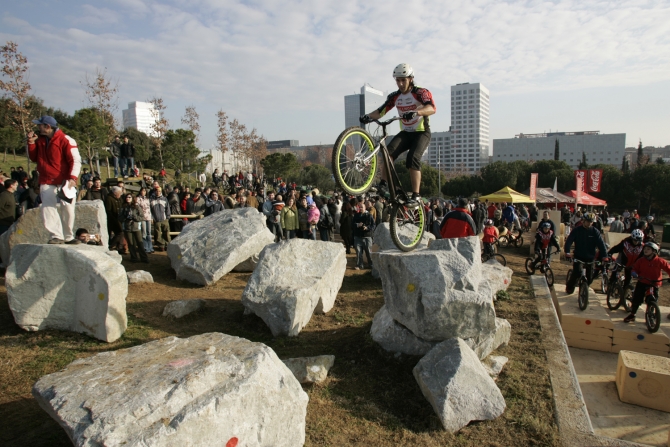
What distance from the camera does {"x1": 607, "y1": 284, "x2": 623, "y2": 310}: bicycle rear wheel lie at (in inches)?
418

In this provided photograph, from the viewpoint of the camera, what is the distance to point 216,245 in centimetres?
989

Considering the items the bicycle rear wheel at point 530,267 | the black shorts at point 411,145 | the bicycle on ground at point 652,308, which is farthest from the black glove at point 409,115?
the bicycle rear wheel at point 530,267

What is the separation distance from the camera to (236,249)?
9.79 meters

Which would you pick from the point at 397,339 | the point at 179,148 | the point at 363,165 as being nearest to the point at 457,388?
the point at 397,339

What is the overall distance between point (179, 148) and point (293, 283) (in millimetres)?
25408

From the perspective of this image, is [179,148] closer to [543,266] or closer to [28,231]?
[28,231]

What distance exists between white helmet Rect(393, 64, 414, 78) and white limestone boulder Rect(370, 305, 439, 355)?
384cm

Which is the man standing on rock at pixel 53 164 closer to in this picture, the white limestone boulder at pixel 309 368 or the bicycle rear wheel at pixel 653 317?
the white limestone boulder at pixel 309 368

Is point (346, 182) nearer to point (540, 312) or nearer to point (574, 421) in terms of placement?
point (574, 421)

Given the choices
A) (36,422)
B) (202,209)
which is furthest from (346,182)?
(202,209)

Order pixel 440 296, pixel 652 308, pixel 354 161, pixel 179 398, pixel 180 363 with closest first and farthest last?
1. pixel 179 398
2. pixel 180 363
3. pixel 354 161
4. pixel 440 296
5. pixel 652 308

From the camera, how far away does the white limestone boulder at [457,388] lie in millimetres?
5000

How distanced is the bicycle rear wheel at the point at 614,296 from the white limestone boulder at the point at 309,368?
8.84 metres

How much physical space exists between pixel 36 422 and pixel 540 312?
8.98 metres
